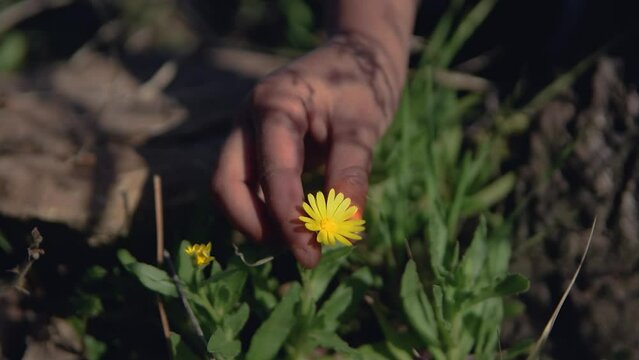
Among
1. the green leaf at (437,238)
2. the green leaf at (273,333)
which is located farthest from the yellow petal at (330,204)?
the green leaf at (437,238)

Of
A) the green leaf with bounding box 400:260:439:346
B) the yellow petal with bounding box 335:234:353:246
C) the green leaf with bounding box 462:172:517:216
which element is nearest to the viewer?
the yellow petal with bounding box 335:234:353:246

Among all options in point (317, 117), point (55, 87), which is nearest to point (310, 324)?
point (317, 117)

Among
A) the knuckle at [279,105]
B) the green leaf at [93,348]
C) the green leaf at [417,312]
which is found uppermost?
the knuckle at [279,105]

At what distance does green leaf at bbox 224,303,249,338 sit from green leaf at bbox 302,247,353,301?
0.49 ft

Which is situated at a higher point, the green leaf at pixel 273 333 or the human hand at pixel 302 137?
the human hand at pixel 302 137

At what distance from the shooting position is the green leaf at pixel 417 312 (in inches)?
63.3

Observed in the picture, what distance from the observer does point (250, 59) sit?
275 cm

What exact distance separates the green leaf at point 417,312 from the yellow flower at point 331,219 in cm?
23

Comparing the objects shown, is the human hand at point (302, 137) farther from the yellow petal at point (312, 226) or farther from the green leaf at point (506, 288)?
the green leaf at point (506, 288)

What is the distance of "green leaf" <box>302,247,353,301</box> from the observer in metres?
1.57

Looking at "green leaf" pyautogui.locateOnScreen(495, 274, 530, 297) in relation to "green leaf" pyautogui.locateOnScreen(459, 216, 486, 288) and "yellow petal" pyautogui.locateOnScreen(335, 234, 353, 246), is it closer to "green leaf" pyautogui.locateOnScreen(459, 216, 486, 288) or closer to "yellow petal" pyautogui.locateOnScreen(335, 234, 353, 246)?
"green leaf" pyautogui.locateOnScreen(459, 216, 486, 288)

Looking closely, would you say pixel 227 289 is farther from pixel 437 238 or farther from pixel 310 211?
pixel 437 238

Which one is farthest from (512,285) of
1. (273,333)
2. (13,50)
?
(13,50)

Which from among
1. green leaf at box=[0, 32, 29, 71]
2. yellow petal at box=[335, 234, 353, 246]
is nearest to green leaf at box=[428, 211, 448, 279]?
yellow petal at box=[335, 234, 353, 246]
